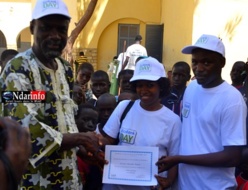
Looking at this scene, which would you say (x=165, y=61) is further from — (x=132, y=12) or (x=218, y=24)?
(x=218, y=24)

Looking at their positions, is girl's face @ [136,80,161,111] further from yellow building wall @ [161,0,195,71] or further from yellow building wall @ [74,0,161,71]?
yellow building wall @ [74,0,161,71]

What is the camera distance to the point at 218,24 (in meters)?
9.62

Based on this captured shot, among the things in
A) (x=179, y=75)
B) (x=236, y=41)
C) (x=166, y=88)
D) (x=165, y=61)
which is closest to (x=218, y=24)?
(x=236, y=41)

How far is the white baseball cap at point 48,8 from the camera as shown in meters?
2.59

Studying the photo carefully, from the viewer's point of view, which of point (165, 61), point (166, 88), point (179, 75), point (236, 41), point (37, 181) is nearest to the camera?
point (37, 181)

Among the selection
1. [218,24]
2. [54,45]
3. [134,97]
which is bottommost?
[134,97]

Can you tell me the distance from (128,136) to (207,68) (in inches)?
29.3

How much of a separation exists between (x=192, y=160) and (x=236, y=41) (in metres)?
6.77

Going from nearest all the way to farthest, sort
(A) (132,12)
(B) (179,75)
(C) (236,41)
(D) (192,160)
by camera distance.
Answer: (D) (192,160)
(B) (179,75)
(C) (236,41)
(A) (132,12)

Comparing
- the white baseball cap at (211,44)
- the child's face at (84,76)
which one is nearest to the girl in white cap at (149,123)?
the white baseball cap at (211,44)

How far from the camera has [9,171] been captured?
4.51ft

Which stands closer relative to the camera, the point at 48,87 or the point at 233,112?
the point at 48,87

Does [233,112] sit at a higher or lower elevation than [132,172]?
higher

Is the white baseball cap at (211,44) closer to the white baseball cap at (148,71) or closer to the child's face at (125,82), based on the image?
the white baseball cap at (148,71)
